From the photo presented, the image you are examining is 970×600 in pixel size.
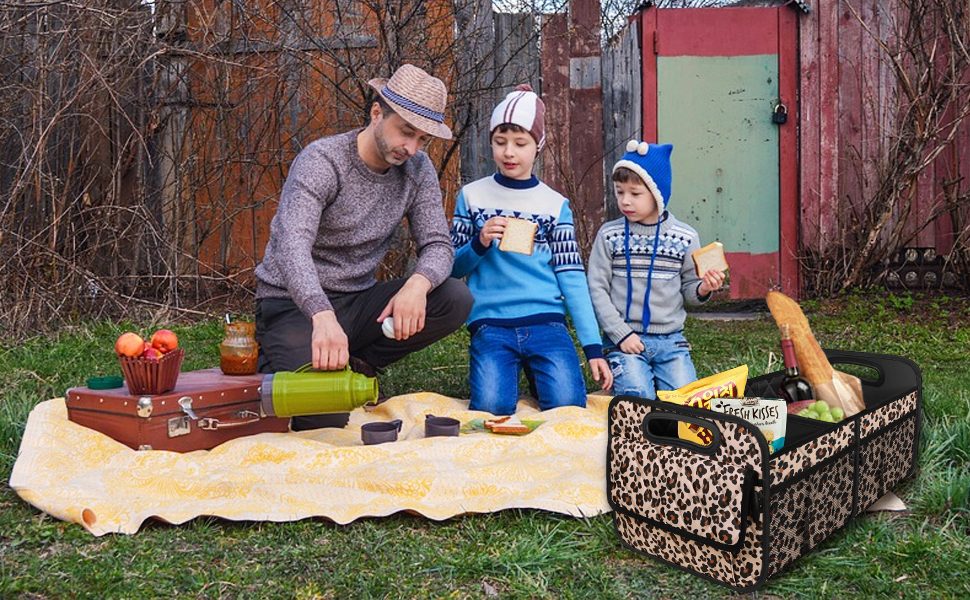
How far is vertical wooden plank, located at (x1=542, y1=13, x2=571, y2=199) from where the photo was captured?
6.44 meters

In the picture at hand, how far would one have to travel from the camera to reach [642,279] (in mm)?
3527

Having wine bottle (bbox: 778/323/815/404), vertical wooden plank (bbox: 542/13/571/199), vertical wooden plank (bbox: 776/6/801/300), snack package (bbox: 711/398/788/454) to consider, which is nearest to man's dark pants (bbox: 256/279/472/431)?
wine bottle (bbox: 778/323/815/404)

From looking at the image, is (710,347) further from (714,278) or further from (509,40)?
(509,40)

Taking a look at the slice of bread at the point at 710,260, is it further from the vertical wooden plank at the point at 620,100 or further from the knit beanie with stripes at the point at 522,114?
the vertical wooden plank at the point at 620,100

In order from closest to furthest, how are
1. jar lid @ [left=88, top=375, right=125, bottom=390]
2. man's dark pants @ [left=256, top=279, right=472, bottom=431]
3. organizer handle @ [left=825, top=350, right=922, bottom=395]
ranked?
1. organizer handle @ [left=825, top=350, right=922, bottom=395]
2. jar lid @ [left=88, top=375, right=125, bottom=390]
3. man's dark pants @ [left=256, top=279, right=472, bottom=431]

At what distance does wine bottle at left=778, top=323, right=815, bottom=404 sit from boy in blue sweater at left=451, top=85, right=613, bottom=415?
0.94m

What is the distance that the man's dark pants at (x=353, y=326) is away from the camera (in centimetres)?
320

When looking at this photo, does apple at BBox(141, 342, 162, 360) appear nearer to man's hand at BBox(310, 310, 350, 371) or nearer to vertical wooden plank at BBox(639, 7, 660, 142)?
man's hand at BBox(310, 310, 350, 371)

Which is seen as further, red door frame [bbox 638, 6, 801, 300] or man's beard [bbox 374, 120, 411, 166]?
red door frame [bbox 638, 6, 801, 300]

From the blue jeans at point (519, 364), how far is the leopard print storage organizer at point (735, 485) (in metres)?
1.30

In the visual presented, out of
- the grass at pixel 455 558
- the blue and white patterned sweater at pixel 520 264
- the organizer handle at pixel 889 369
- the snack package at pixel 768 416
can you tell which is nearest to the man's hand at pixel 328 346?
the grass at pixel 455 558

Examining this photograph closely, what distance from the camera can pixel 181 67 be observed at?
20.4 ft

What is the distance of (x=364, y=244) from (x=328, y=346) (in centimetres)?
72

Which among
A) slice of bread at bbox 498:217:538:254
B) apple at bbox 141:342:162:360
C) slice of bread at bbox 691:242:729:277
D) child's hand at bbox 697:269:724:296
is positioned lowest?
apple at bbox 141:342:162:360
